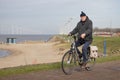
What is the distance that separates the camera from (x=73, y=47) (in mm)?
11414

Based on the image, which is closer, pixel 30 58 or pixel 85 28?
pixel 85 28

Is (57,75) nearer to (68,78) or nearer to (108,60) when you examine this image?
(68,78)

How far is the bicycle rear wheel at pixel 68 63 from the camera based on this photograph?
1119 centimetres

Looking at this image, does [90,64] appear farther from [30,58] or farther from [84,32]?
[30,58]

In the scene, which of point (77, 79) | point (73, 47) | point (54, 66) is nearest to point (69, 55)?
point (73, 47)

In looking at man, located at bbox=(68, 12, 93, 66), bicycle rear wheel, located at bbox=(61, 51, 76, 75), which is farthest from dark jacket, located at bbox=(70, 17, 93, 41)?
bicycle rear wheel, located at bbox=(61, 51, 76, 75)

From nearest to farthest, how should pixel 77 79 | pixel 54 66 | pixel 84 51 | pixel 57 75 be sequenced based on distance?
pixel 77 79 → pixel 57 75 → pixel 84 51 → pixel 54 66

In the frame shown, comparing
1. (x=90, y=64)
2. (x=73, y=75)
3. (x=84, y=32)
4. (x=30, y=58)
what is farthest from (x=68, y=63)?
(x=30, y=58)

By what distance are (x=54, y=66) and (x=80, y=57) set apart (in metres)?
1.74

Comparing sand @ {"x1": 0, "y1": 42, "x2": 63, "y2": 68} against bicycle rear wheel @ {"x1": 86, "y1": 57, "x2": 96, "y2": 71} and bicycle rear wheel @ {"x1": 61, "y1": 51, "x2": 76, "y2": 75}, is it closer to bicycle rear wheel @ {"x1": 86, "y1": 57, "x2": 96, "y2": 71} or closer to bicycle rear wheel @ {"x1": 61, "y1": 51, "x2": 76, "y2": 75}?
bicycle rear wheel @ {"x1": 86, "y1": 57, "x2": 96, "y2": 71}

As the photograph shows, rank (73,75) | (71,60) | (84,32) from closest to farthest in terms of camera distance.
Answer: (73,75) → (71,60) → (84,32)

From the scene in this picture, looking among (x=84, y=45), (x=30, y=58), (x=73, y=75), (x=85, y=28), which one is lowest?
(x=30, y=58)

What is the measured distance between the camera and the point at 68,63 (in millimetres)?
11281

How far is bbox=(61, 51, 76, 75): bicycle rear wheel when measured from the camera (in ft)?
36.7
